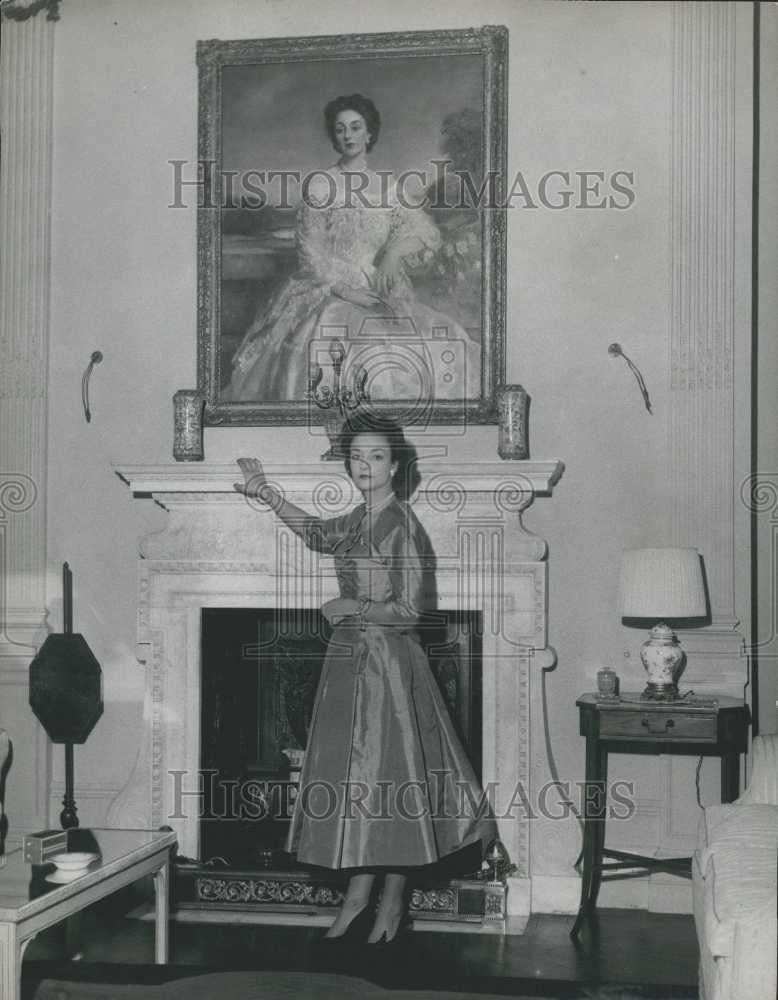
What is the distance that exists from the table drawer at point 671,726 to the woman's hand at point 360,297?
1983 mm

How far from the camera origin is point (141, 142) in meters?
5.11

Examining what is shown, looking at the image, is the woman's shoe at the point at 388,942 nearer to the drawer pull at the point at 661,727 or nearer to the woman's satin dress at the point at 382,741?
the woman's satin dress at the point at 382,741

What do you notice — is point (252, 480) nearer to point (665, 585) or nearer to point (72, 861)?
point (665, 585)

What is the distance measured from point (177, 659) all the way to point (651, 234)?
264cm

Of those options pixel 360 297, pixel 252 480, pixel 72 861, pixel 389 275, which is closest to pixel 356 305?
pixel 360 297

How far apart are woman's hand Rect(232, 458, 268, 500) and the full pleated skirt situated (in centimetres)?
85

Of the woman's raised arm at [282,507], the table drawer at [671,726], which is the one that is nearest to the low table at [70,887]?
the woman's raised arm at [282,507]

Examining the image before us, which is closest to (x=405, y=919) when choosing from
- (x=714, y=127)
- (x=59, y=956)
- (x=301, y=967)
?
(x=301, y=967)

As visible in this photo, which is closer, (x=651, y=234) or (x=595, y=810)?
(x=595, y=810)

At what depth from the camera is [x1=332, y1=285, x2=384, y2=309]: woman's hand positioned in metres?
4.97

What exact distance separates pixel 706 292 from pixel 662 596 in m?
1.31

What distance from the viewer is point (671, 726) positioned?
4.34 m

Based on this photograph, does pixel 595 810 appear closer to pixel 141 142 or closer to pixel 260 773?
pixel 260 773

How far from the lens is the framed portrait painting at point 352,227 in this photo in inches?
193
